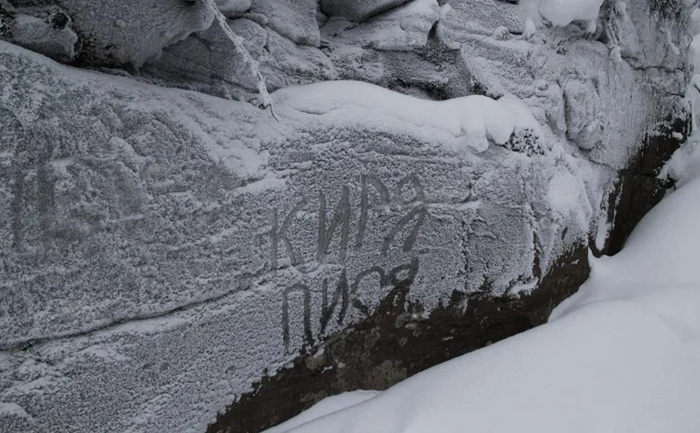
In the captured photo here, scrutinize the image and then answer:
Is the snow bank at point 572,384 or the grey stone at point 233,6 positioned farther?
the grey stone at point 233,6

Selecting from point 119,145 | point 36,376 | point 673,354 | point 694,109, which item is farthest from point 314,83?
point 694,109

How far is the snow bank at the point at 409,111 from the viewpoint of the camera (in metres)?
1.37

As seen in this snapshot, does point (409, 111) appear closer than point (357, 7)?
Yes

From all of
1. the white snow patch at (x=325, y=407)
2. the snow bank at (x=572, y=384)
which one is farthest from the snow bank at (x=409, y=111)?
the white snow patch at (x=325, y=407)

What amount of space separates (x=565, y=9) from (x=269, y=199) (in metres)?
1.26

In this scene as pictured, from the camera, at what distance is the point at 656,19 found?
2408 mm

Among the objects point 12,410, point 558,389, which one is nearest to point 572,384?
point 558,389

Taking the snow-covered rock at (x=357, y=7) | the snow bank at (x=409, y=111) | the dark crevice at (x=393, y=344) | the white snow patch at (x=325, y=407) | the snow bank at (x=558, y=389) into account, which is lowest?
the white snow patch at (x=325, y=407)

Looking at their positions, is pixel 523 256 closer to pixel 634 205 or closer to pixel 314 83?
pixel 314 83

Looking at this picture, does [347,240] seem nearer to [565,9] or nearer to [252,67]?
[252,67]

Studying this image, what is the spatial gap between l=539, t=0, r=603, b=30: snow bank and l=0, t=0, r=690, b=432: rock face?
41 millimetres

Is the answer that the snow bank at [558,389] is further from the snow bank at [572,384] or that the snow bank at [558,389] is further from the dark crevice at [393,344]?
the dark crevice at [393,344]

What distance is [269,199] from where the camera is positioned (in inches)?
50.0

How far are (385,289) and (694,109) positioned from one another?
7.44 ft
